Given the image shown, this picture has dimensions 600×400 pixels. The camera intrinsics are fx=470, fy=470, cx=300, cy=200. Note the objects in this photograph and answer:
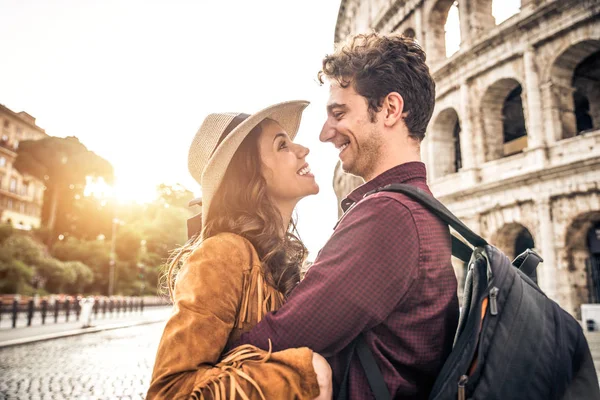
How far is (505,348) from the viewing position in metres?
1.39

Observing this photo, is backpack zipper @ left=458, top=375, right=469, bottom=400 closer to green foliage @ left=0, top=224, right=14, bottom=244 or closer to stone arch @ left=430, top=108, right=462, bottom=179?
stone arch @ left=430, top=108, right=462, bottom=179

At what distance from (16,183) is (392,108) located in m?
54.8

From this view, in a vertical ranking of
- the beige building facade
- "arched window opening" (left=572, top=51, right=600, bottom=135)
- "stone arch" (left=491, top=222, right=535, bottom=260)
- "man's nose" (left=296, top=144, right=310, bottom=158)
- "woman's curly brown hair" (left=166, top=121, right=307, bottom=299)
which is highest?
the beige building facade

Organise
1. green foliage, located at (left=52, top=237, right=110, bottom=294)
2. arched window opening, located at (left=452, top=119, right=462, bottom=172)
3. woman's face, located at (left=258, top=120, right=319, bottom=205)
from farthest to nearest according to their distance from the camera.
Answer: green foliage, located at (left=52, top=237, right=110, bottom=294), arched window opening, located at (left=452, top=119, right=462, bottom=172), woman's face, located at (left=258, top=120, right=319, bottom=205)

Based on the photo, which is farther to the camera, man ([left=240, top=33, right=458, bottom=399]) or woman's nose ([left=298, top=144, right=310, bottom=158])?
woman's nose ([left=298, top=144, right=310, bottom=158])

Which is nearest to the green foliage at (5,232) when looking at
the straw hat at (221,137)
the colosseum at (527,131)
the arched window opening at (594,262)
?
the colosseum at (527,131)

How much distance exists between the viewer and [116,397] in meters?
6.41

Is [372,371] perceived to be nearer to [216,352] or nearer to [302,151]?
[216,352]

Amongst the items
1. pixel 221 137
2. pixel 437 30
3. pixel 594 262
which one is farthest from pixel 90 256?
pixel 221 137

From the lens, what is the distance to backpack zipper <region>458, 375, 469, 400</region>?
1.36 metres

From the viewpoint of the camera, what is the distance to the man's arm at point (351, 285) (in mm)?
A: 1412

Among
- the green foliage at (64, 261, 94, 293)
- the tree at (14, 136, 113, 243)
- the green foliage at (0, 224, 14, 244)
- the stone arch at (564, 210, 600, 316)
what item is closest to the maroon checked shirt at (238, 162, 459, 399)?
the stone arch at (564, 210, 600, 316)

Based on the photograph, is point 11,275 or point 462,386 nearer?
point 462,386

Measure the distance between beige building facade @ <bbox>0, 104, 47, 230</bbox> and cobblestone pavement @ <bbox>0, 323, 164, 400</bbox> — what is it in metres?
38.7
